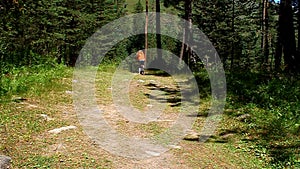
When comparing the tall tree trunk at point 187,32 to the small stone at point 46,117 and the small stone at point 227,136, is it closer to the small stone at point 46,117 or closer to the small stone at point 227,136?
the small stone at point 227,136

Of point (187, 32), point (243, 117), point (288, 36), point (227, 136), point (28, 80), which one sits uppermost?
point (187, 32)

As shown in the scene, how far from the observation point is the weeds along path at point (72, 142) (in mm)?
4516

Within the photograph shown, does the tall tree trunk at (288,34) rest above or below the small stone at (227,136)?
above

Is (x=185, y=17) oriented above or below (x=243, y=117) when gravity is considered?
above

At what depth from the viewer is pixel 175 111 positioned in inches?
340

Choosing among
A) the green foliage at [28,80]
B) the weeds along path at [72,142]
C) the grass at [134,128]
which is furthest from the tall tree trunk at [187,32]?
the weeds along path at [72,142]

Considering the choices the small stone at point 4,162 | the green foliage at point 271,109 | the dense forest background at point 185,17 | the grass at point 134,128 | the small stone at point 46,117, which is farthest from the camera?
the dense forest background at point 185,17

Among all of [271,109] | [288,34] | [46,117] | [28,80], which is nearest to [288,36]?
[288,34]

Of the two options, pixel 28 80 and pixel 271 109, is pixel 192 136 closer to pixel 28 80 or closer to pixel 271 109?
pixel 271 109

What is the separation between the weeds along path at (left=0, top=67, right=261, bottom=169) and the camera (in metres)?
4.52

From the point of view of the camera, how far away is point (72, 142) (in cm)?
516

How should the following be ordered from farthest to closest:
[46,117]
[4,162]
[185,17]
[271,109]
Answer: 1. [185,17]
2. [271,109]
3. [46,117]
4. [4,162]

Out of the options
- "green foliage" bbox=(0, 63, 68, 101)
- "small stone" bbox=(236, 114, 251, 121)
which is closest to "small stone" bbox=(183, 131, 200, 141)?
"small stone" bbox=(236, 114, 251, 121)

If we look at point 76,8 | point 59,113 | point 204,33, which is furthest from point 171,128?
point 204,33
